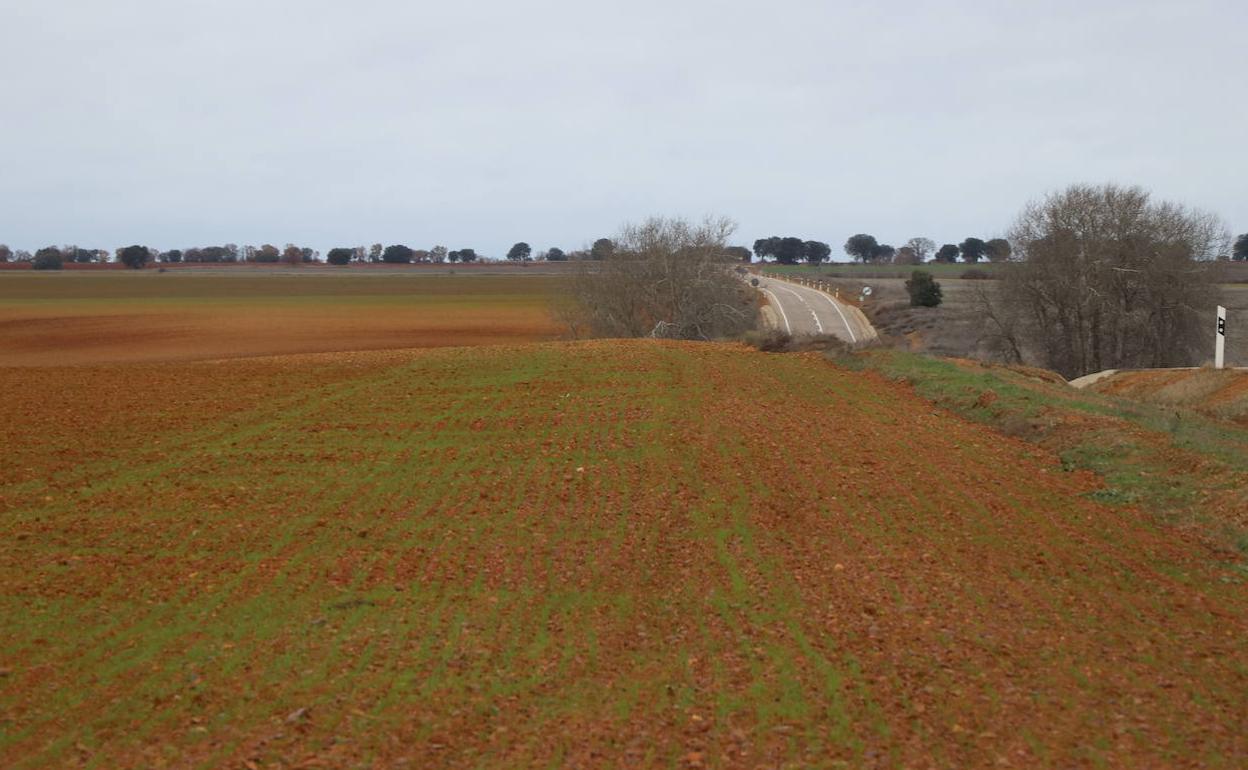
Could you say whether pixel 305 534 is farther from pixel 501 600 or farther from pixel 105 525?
pixel 501 600

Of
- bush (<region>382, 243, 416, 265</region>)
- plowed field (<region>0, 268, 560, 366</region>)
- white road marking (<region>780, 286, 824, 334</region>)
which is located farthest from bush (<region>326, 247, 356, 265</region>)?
white road marking (<region>780, 286, 824, 334</region>)

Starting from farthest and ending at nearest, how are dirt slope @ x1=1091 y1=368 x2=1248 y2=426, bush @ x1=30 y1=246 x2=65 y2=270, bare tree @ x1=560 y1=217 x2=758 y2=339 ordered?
bush @ x1=30 y1=246 x2=65 y2=270
bare tree @ x1=560 y1=217 x2=758 y2=339
dirt slope @ x1=1091 y1=368 x2=1248 y2=426

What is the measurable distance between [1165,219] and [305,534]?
143 ft

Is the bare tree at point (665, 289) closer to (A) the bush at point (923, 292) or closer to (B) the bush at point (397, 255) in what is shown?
(A) the bush at point (923, 292)

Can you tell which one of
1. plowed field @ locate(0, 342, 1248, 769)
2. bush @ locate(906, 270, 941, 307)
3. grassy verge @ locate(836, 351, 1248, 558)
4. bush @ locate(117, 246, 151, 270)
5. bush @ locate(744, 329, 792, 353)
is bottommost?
plowed field @ locate(0, 342, 1248, 769)

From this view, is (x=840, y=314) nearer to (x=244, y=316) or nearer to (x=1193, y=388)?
(x=1193, y=388)

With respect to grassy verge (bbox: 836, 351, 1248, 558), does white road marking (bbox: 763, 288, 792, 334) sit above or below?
above

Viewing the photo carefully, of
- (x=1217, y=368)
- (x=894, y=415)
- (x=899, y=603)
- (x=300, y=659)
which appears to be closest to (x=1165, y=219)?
(x=1217, y=368)

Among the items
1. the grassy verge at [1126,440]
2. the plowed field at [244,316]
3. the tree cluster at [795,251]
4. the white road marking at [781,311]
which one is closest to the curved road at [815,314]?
the white road marking at [781,311]

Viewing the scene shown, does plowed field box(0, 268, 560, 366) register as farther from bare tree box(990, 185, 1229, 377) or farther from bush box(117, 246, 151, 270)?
bush box(117, 246, 151, 270)

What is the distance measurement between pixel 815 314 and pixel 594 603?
5051cm

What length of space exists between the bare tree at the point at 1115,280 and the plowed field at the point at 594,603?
1270 inches

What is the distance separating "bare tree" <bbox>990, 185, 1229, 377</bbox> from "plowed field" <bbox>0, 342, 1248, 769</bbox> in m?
32.3

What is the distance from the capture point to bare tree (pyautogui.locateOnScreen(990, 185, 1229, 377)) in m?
44.0
